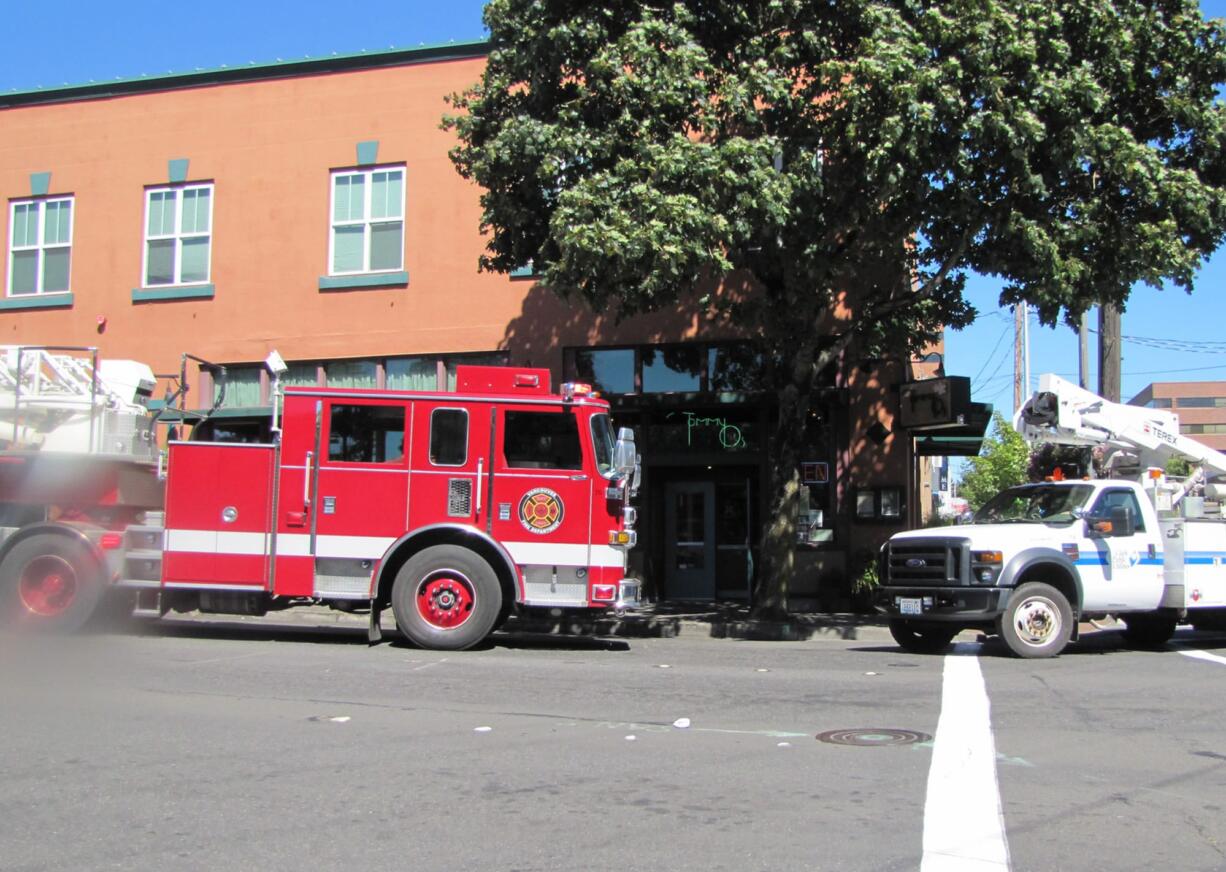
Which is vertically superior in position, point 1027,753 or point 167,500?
point 167,500

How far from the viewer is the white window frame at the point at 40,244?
21625 millimetres

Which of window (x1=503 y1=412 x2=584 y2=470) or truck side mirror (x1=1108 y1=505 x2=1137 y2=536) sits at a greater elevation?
window (x1=503 y1=412 x2=584 y2=470)

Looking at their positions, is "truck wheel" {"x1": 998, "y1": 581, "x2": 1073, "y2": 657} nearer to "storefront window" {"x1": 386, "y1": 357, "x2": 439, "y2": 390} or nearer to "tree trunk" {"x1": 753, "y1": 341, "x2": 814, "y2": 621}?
"tree trunk" {"x1": 753, "y1": 341, "x2": 814, "y2": 621}

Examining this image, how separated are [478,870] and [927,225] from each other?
12069mm

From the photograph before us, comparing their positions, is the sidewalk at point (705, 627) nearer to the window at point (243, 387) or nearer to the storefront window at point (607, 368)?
the storefront window at point (607, 368)

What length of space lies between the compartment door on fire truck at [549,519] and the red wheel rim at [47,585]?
464cm

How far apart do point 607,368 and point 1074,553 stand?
9084mm

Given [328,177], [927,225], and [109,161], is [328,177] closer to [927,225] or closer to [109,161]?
[109,161]

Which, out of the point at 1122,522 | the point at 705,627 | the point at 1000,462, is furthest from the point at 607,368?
the point at 1000,462

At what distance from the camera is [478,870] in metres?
4.85

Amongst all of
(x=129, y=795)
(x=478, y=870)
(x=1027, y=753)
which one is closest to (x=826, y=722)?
(x=1027, y=753)

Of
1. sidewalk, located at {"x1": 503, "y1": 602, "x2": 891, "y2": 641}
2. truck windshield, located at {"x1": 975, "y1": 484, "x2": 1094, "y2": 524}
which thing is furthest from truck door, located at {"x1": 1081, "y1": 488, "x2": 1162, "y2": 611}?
sidewalk, located at {"x1": 503, "y1": 602, "x2": 891, "y2": 641}

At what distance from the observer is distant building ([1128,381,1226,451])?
Answer: 348 feet

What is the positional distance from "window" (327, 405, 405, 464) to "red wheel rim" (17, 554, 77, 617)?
312 cm
